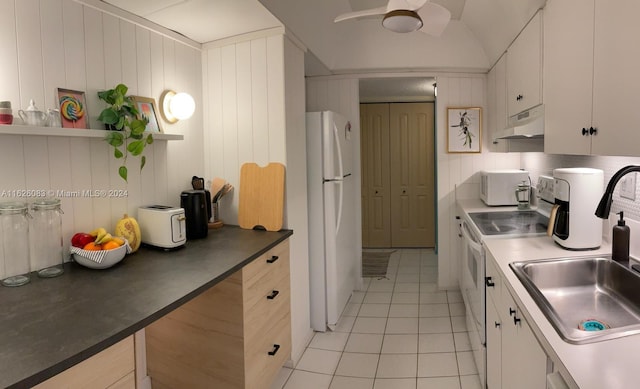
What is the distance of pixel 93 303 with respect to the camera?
1.30 metres

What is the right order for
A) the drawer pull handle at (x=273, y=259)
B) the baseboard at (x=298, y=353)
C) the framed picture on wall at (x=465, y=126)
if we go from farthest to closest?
the framed picture on wall at (x=465, y=126), the baseboard at (x=298, y=353), the drawer pull handle at (x=273, y=259)

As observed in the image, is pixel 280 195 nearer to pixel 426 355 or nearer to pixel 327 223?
pixel 327 223

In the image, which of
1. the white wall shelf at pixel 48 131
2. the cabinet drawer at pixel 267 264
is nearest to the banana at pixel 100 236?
the white wall shelf at pixel 48 131

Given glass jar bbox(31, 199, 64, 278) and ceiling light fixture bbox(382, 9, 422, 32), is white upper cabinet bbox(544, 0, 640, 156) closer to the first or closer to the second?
ceiling light fixture bbox(382, 9, 422, 32)

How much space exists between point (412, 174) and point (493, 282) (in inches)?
146

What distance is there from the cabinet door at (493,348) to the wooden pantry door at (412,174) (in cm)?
347

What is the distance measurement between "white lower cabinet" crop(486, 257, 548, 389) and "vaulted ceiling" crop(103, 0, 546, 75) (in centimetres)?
167

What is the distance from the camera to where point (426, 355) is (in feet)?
8.74

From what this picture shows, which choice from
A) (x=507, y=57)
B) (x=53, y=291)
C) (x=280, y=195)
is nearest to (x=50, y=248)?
(x=53, y=291)

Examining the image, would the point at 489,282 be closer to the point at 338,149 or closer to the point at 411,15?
the point at 411,15

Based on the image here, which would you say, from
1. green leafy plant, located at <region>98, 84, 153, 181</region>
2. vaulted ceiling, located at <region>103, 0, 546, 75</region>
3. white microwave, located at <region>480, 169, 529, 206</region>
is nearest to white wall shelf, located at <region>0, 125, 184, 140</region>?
green leafy plant, located at <region>98, 84, 153, 181</region>

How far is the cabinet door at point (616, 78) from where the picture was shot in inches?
49.1

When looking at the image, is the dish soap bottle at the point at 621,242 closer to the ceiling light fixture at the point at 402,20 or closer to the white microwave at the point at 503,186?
the ceiling light fixture at the point at 402,20

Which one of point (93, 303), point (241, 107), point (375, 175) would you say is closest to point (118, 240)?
point (93, 303)
